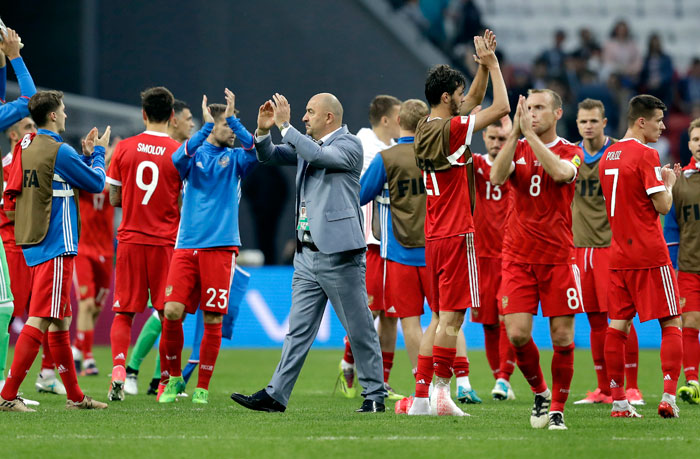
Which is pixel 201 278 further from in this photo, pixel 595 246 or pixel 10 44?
pixel 595 246

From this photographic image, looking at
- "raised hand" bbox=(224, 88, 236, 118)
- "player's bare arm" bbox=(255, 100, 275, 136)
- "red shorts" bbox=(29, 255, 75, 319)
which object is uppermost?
"raised hand" bbox=(224, 88, 236, 118)

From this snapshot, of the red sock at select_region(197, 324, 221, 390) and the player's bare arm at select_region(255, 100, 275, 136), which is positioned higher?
the player's bare arm at select_region(255, 100, 275, 136)

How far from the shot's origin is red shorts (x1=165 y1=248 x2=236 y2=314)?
8.17 m

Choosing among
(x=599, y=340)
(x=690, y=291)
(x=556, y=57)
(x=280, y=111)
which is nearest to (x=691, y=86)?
(x=556, y=57)

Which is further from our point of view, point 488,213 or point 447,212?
point 488,213

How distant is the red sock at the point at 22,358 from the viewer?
726cm

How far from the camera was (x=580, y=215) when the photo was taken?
31.0 ft

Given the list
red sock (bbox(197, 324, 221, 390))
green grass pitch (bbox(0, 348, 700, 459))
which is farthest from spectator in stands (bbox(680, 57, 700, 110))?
red sock (bbox(197, 324, 221, 390))

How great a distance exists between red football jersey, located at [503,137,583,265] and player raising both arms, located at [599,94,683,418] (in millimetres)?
776

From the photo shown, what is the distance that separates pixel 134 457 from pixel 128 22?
650 inches

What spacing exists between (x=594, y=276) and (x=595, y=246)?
324 mm

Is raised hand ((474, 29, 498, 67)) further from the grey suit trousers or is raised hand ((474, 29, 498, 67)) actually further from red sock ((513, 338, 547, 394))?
red sock ((513, 338, 547, 394))

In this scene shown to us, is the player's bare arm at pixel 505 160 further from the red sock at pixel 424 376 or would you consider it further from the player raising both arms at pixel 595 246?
the player raising both arms at pixel 595 246

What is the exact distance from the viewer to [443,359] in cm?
708
